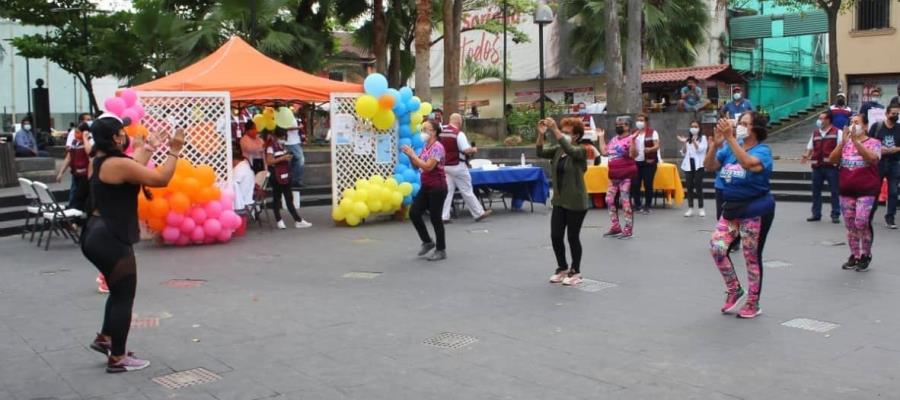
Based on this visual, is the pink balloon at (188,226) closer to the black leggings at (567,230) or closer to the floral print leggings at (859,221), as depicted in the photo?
the black leggings at (567,230)

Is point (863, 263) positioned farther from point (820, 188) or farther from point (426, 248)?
point (426, 248)

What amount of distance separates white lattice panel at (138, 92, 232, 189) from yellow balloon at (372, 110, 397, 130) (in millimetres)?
2266

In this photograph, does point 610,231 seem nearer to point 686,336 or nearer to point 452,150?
point 452,150

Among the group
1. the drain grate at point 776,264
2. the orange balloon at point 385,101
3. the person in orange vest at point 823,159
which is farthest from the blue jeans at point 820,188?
the orange balloon at point 385,101

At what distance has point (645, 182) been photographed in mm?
14156

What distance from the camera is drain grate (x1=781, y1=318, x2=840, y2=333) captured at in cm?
624

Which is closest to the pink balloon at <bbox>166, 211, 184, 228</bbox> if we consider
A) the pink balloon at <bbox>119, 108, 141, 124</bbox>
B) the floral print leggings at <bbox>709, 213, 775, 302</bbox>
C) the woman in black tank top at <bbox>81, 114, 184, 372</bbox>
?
the pink balloon at <bbox>119, 108, 141, 124</bbox>

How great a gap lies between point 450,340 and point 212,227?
5999 mm

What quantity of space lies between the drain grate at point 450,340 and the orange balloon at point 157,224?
598cm

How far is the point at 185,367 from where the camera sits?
546cm

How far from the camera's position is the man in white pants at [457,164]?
1257 centimetres

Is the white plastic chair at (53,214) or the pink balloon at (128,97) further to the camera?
the white plastic chair at (53,214)

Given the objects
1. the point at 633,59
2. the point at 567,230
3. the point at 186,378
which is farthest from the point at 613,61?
the point at 186,378

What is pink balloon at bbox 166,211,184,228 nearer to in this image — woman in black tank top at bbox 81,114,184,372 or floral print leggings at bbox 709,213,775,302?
woman in black tank top at bbox 81,114,184,372
